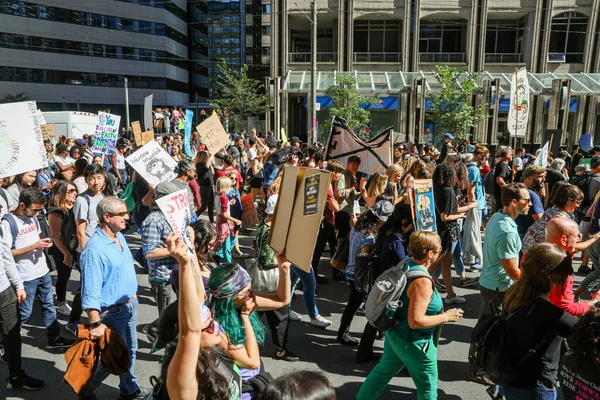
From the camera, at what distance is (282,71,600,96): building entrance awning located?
29114mm

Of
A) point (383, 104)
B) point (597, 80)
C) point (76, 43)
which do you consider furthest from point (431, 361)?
point (76, 43)

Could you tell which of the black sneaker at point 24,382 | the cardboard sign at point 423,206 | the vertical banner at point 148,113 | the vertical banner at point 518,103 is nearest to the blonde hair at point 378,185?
the cardboard sign at point 423,206

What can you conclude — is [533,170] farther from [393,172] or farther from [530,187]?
[393,172]

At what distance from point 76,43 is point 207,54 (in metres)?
25.7

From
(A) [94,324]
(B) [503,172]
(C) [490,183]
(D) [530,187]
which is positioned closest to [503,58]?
(C) [490,183]

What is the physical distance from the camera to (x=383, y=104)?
3059 cm

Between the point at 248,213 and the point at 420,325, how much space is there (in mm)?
5655

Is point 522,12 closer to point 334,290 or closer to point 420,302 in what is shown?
point 334,290

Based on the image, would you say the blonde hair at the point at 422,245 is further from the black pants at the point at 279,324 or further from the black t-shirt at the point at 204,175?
the black t-shirt at the point at 204,175

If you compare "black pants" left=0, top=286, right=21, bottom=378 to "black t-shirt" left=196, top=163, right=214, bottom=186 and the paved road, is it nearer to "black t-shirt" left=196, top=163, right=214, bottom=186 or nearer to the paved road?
the paved road

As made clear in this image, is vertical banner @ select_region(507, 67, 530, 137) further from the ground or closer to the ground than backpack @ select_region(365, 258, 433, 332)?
further from the ground

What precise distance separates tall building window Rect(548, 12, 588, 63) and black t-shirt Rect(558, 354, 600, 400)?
117ft

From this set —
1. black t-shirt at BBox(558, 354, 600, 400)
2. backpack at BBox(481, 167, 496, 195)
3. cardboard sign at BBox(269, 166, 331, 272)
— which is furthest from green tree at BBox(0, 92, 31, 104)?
black t-shirt at BBox(558, 354, 600, 400)

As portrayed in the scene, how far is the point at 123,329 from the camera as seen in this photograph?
403cm
